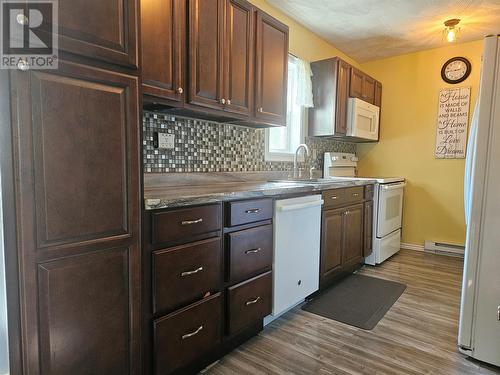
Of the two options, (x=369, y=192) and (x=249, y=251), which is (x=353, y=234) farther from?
(x=249, y=251)

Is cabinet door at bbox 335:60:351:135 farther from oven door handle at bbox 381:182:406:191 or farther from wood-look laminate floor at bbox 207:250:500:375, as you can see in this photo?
wood-look laminate floor at bbox 207:250:500:375

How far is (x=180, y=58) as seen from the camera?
1.63 metres

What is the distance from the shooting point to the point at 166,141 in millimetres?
1895

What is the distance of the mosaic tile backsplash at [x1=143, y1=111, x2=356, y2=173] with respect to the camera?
1.86 meters

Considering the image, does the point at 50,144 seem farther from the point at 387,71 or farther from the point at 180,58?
the point at 387,71

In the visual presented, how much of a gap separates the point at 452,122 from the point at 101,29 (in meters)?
3.89

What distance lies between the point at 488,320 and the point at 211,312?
4.81 feet

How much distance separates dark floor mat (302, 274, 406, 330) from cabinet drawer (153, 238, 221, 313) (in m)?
1.09

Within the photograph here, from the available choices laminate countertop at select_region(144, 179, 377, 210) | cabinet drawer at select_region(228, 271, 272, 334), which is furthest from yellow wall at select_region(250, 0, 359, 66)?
cabinet drawer at select_region(228, 271, 272, 334)

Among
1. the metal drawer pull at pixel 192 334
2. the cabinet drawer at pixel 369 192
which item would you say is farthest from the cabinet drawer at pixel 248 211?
the cabinet drawer at pixel 369 192

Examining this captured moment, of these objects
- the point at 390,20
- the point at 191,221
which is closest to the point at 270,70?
the point at 191,221

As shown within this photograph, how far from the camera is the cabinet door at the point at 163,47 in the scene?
4.78 feet

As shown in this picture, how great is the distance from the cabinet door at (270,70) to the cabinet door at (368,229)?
1401 mm

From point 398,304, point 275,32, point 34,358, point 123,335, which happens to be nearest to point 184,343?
point 123,335
